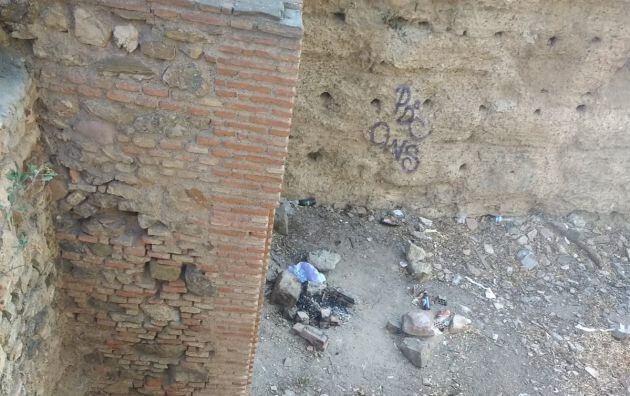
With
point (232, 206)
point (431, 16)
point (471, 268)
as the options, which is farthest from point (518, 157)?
point (232, 206)

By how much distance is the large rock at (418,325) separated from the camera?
589cm

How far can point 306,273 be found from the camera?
20.4 ft

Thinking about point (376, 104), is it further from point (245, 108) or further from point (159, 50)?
point (159, 50)

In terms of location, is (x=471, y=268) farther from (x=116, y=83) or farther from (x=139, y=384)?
(x=116, y=83)

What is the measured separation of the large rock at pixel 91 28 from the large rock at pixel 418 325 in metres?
3.92

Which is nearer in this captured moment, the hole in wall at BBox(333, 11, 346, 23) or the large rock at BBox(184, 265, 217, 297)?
the large rock at BBox(184, 265, 217, 297)

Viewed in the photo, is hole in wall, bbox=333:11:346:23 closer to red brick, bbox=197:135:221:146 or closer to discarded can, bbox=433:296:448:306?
discarded can, bbox=433:296:448:306

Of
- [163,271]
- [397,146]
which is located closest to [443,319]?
[397,146]

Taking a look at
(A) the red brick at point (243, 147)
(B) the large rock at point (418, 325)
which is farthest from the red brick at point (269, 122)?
(B) the large rock at point (418, 325)

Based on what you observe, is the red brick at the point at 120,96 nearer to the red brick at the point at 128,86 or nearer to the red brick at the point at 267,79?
the red brick at the point at 128,86

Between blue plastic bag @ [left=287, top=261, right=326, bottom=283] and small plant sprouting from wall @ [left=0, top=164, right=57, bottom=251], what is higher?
small plant sprouting from wall @ [left=0, top=164, right=57, bottom=251]

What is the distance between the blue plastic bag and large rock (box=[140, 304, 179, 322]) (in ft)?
7.53

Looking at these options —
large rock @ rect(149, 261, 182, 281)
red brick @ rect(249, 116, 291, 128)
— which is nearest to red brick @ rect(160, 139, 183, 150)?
red brick @ rect(249, 116, 291, 128)

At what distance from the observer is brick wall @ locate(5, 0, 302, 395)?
3010 millimetres
